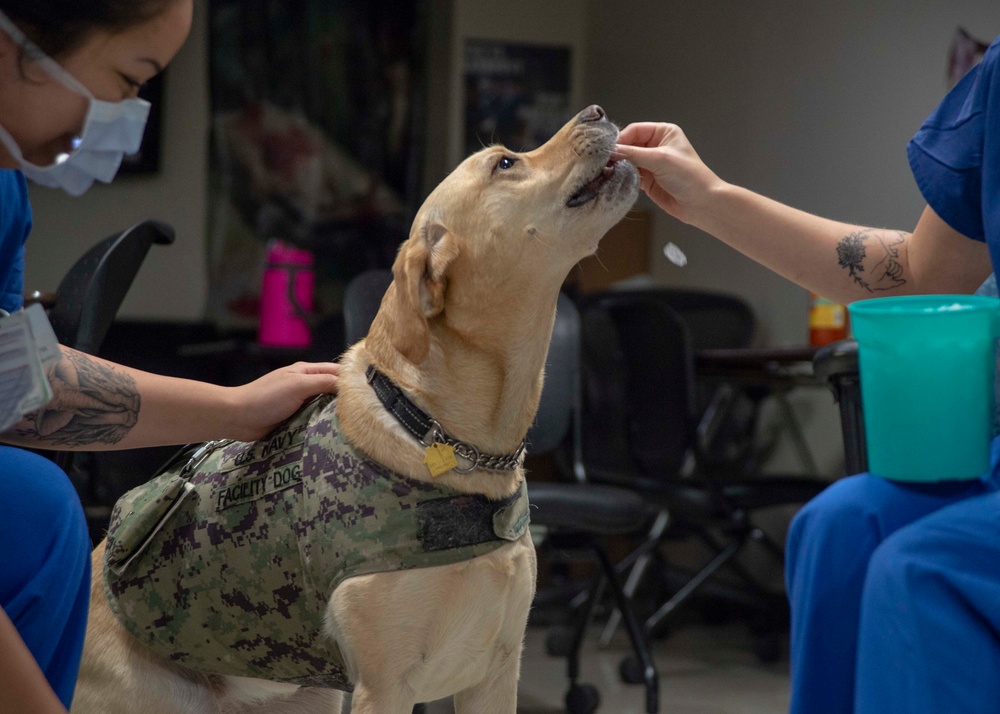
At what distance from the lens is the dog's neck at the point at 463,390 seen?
4.14 ft

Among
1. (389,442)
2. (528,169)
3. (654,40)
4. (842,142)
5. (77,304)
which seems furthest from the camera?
(654,40)

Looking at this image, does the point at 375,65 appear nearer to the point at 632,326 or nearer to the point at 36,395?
the point at 632,326

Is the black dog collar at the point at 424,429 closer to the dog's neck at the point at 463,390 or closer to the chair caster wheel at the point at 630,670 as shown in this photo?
the dog's neck at the point at 463,390

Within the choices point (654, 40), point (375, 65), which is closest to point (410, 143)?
point (375, 65)

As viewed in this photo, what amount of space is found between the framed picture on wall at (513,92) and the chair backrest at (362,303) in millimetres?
2309

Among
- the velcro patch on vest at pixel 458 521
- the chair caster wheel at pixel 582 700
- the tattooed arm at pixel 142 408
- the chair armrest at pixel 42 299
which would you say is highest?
the chair armrest at pixel 42 299

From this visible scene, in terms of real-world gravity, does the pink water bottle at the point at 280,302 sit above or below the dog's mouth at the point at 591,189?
below

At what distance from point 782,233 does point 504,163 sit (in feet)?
1.37

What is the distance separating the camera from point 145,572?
52.9 inches

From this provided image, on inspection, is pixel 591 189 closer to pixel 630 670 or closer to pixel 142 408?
pixel 142 408

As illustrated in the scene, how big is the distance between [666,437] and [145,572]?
2315mm

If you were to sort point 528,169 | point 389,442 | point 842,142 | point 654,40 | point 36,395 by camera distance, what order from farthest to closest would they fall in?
1. point 654,40
2. point 842,142
3. point 528,169
4. point 389,442
5. point 36,395

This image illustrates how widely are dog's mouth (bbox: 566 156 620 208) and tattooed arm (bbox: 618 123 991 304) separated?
54 millimetres

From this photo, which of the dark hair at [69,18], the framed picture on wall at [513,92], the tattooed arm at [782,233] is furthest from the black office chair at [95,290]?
the framed picture on wall at [513,92]
